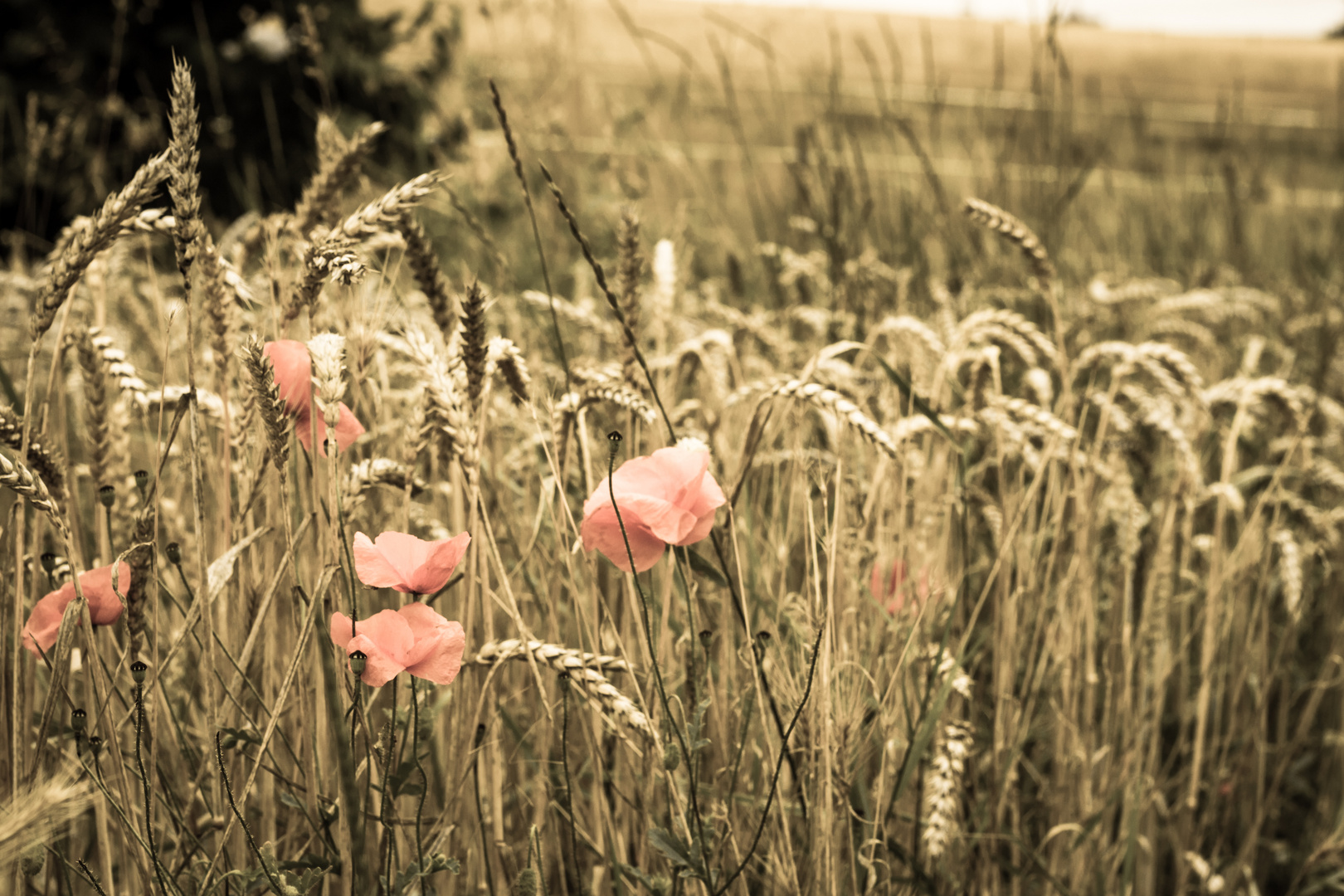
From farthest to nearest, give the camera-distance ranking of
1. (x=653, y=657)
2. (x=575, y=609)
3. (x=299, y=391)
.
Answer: (x=575, y=609) → (x=299, y=391) → (x=653, y=657)

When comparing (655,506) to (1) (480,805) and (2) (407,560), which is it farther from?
(1) (480,805)

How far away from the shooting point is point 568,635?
0.82 meters

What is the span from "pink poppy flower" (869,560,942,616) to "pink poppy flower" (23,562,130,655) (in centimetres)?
56

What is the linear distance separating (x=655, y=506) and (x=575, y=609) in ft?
0.85

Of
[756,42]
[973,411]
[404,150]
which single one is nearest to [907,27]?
[404,150]

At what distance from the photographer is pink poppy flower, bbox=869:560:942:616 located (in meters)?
0.78

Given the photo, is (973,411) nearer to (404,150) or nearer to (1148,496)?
(1148,496)

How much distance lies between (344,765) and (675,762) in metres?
0.22

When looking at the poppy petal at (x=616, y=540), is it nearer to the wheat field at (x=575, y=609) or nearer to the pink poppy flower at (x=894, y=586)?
the wheat field at (x=575, y=609)

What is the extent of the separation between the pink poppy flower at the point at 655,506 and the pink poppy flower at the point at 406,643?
10 cm

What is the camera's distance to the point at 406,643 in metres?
0.48

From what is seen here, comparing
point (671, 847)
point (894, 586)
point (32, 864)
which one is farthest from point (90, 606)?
point (894, 586)

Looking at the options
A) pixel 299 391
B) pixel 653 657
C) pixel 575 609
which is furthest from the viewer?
pixel 575 609

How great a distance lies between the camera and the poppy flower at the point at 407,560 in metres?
0.49
